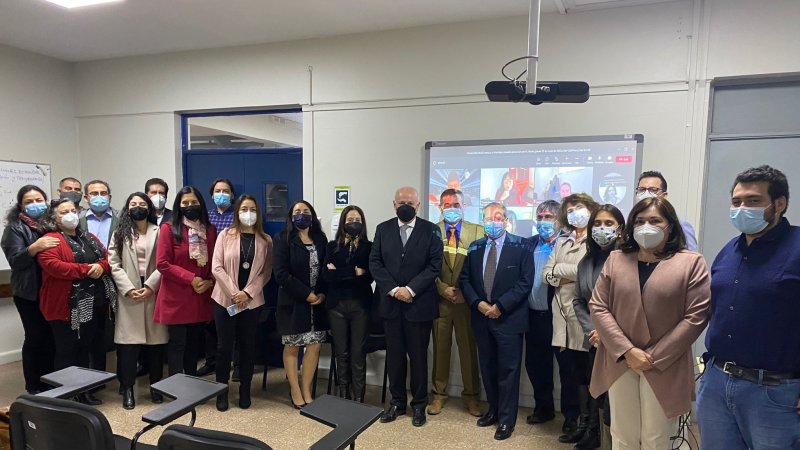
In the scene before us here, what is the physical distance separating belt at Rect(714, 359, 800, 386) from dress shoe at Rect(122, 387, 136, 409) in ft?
12.4

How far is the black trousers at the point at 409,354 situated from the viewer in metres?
3.16

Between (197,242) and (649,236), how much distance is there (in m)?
3.02

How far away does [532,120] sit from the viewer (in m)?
3.53

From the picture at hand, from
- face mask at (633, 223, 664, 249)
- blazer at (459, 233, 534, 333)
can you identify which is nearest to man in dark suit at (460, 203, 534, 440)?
blazer at (459, 233, 534, 333)

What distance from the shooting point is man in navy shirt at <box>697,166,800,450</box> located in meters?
1.69

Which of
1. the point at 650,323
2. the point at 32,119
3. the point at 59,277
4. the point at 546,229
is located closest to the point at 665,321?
the point at 650,323

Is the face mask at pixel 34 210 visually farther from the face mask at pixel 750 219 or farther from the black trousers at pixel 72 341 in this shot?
the face mask at pixel 750 219

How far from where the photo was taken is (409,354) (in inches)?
126

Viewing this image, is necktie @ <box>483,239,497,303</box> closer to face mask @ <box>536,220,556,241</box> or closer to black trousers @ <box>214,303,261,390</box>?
face mask @ <box>536,220,556,241</box>

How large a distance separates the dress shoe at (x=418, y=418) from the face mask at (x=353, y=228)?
1.33 metres

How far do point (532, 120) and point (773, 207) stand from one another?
1.96 m

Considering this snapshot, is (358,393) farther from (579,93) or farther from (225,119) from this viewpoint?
(225,119)

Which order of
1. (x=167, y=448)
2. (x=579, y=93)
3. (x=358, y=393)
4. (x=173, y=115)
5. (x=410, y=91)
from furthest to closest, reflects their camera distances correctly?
(x=173, y=115), (x=410, y=91), (x=358, y=393), (x=579, y=93), (x=167, y=448)

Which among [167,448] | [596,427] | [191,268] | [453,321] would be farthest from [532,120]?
[167,448]
